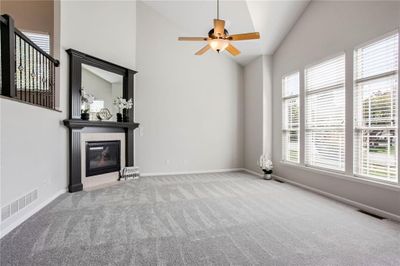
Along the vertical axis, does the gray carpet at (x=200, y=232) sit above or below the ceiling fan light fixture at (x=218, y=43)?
below

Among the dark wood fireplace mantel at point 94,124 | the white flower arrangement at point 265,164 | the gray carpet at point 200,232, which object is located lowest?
the gray carpet at point 200,232

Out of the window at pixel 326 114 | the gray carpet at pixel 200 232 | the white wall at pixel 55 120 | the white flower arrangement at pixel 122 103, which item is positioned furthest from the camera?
the white flower arrangement at pixel 122 103

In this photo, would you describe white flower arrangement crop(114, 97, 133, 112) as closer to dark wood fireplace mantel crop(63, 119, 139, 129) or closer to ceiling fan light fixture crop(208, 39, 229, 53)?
A: dark wood fireplace mantel crop(63, 119, 139, 129)

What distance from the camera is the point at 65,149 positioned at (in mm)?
4285

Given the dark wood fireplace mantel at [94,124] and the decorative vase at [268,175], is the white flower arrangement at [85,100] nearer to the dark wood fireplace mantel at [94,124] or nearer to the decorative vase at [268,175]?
the dark wood fireplace mantel at [94,124]

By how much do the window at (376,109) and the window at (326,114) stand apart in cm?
29

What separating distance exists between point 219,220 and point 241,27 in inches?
177

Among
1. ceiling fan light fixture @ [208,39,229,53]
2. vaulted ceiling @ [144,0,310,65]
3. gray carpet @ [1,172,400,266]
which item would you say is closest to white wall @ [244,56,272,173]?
vaulted ceiling @ [144,0,310,65]

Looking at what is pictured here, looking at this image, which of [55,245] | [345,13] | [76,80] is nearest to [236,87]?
[345,13]

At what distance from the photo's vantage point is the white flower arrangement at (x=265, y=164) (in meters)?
5.59

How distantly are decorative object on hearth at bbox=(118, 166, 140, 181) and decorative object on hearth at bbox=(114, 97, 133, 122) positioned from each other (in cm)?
126

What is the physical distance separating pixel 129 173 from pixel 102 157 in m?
0.82

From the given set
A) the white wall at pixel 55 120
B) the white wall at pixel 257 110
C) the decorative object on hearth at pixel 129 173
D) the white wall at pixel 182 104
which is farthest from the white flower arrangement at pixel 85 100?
the white wall at pixel 257 110

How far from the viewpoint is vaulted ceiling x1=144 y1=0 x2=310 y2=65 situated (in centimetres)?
465
